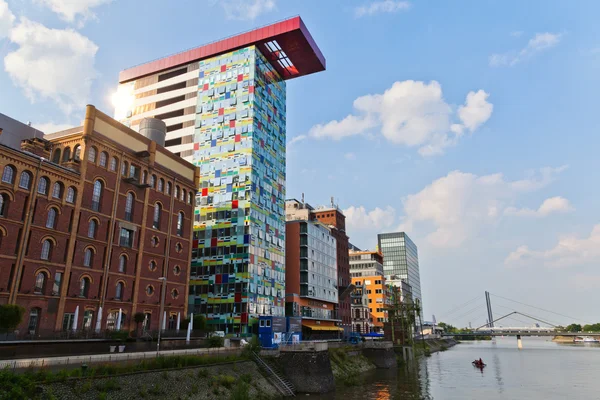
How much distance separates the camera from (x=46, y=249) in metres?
47.1

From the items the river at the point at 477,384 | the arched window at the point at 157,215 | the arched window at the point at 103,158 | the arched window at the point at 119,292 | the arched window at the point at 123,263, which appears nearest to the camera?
the river at the point at 477,384

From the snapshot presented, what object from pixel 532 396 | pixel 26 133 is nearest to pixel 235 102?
pixel 26 133

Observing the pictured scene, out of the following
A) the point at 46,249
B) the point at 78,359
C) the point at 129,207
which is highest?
the point at 129,207

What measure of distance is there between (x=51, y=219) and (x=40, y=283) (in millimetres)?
7153

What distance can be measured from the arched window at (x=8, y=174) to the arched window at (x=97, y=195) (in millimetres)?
10265

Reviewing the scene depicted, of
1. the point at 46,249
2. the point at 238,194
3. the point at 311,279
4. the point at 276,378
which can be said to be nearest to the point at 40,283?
the point at 46,249

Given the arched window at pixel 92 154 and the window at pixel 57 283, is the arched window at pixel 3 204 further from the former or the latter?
the arched window at pixel 92 154

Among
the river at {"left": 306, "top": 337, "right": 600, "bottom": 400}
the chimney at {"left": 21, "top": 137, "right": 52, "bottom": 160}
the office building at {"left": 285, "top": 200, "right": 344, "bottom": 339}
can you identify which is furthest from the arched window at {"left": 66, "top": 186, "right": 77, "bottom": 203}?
the office building at {"left": 285, "top": 200, "right": 344, "bottom": 339}

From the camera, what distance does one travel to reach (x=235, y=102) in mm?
89062

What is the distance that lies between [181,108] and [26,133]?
4129 centimetres

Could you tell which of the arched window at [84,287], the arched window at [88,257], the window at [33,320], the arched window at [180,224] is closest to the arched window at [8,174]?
the arched window at [88,257]

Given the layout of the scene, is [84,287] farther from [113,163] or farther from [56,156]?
[56,156]

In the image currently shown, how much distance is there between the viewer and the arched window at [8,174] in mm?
43406

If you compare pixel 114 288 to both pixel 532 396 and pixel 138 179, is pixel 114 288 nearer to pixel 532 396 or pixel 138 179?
pixel 138 179
